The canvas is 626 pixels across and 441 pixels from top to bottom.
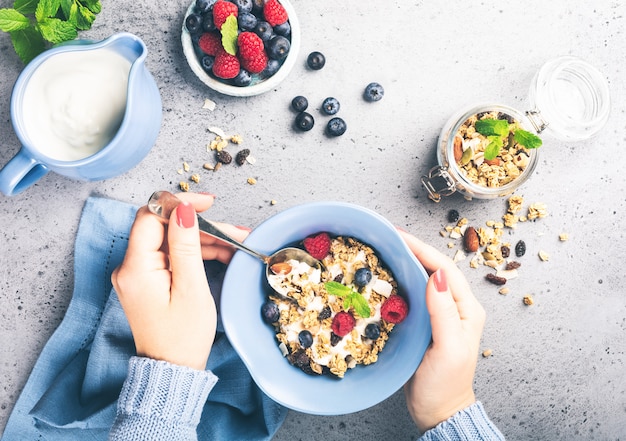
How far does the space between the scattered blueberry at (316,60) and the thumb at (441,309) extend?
18.1 inches

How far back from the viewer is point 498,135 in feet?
3.26

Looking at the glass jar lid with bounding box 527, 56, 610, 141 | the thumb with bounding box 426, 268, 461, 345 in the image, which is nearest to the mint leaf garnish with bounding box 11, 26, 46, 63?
the thumb with bounding box 426, 268, 461, 345

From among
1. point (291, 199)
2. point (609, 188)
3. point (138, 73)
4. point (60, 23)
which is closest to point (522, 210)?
point (609, 188)

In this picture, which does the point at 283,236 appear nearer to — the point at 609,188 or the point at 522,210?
the point at 522,210

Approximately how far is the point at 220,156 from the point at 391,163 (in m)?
0.33

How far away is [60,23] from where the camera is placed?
0.96 m

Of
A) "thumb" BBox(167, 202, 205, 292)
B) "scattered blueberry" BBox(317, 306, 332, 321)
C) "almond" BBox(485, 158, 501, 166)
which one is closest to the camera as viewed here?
"thumb" BBox(167, 202, 205, 292)

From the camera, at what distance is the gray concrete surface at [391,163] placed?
1089mm

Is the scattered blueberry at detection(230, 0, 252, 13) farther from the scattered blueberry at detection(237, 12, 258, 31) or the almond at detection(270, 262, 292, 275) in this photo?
the almond at detection(270, 262, 292, 275)

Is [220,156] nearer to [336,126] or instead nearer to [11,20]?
[336,126]

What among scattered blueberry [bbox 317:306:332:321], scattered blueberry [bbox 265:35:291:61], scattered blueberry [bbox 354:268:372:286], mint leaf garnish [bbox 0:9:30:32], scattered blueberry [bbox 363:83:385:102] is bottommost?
scattered blueberry [bbox 317:306:332:321]

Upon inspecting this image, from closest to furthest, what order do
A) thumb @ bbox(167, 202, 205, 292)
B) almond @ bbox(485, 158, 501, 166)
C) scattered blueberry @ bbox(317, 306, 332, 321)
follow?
thumb @ bbox(167, 202, 205, 292) < scattered blueberry @ bbox(317, 306, 332, 321) < almond @ bbox(485, 158, 501, 166)

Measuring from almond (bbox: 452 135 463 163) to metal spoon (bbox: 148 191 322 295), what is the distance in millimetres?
326

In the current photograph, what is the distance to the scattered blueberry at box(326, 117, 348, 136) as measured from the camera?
107cm
